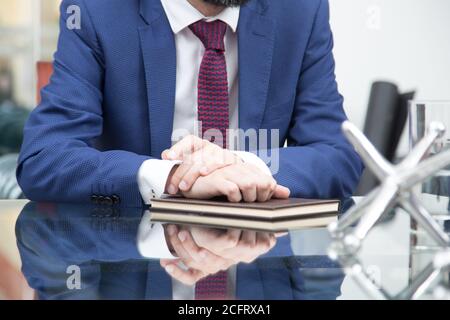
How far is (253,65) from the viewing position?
6.64ft

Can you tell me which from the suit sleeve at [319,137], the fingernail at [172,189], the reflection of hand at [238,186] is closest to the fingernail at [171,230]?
the reflection of hand at [238,186]

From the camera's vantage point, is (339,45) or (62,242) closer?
(62,242)

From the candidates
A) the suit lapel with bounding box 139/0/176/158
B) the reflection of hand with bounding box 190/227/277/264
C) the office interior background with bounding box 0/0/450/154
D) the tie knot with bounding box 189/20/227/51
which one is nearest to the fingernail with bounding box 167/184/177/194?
the reflection of hand with bounding box 190/227/277/264

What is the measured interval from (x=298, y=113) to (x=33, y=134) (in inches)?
28.8

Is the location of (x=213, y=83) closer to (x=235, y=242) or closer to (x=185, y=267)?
(x=235, y=242)

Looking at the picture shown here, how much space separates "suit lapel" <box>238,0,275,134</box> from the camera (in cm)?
201

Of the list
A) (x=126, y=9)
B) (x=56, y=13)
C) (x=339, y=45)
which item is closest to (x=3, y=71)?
(x=56, y=13)

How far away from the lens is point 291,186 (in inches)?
67.9

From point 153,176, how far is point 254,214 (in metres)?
0.39

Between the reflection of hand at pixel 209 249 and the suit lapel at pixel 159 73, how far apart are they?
77cm

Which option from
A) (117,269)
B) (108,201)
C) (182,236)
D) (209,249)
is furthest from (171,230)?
(108,201)

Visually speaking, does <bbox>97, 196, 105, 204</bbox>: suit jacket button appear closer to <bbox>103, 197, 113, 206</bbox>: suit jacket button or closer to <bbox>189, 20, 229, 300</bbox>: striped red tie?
<bbox>103, 197, 113, 206</bbox>: suit jacket button

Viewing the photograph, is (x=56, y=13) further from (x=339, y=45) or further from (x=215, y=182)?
(x=215, y=182)

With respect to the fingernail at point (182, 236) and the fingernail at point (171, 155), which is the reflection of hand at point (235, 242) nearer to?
the fingernail at point (182, 236)
